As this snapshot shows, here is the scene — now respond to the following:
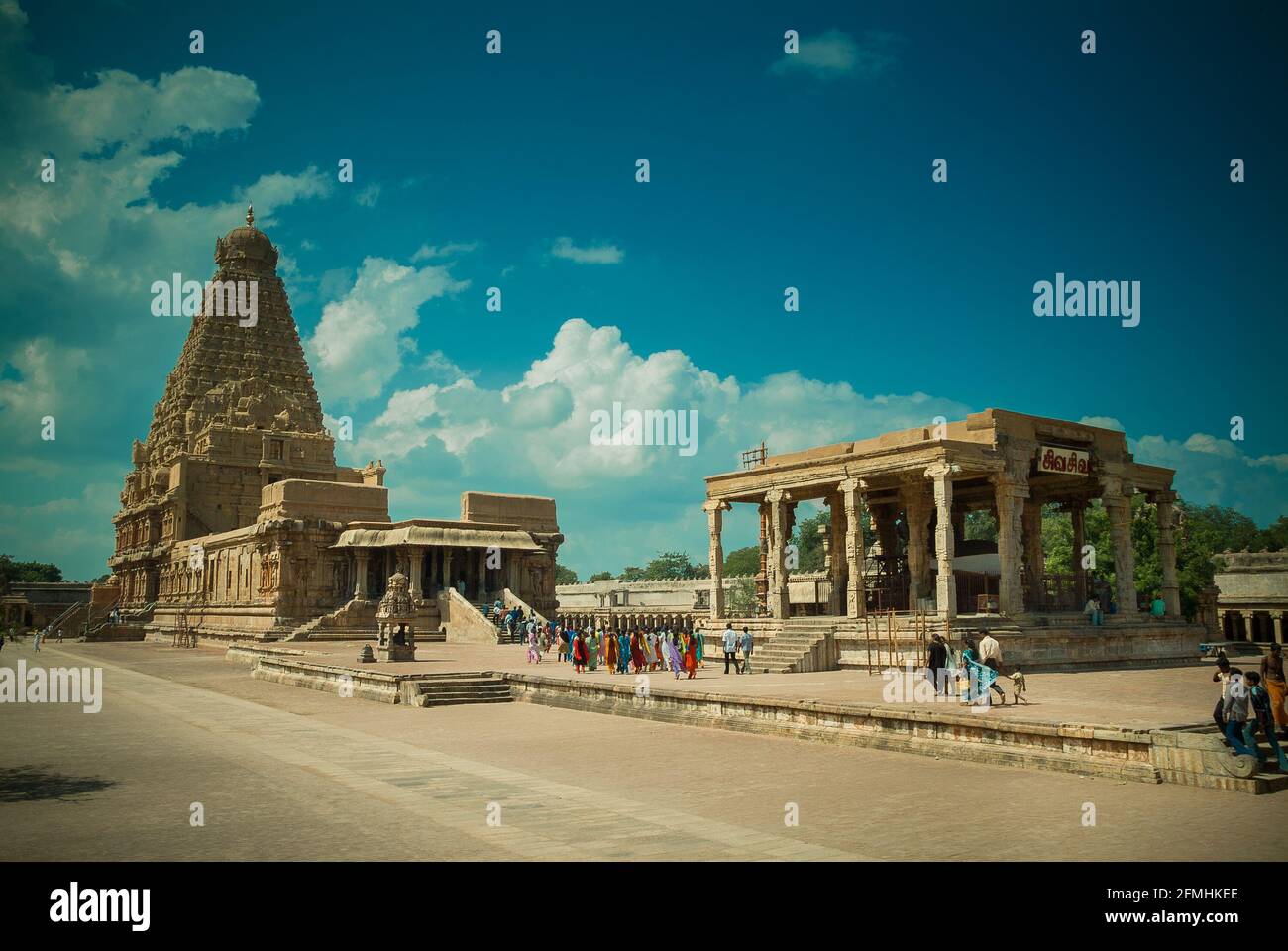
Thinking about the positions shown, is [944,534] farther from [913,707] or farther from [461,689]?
[461,689]

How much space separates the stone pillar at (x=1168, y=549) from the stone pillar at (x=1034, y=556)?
406cm

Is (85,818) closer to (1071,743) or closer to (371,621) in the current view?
(1071,743)

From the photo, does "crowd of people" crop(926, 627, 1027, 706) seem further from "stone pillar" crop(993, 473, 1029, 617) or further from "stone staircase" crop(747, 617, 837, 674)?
"stone pillar" crop(993, 473, 1029, 617)

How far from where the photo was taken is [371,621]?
46.1 m

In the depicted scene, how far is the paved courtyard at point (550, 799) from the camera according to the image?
8.51 m

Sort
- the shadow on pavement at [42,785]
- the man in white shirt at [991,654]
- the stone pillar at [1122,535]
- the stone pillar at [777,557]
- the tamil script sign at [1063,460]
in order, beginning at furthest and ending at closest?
the stone pillar at [777,557]
the stone pillar at [1122,535]
the tamil script sign at [1063,460]
the man in white shirt at [991,654]
the shadow on pavement at [42,785]

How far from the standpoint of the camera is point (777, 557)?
3272 centimetres

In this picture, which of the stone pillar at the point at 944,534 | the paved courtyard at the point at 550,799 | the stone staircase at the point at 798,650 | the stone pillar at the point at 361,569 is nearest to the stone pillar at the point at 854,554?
the stone staircase at the point at 798,650

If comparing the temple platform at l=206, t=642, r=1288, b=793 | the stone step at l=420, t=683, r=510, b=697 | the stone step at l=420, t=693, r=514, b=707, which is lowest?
the stone step at l=420, t=693, r=514, b=707

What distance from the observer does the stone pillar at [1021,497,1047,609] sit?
1378 inches

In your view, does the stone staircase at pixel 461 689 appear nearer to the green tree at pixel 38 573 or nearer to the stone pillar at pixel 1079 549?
the stone pillar at pixel 1079 549

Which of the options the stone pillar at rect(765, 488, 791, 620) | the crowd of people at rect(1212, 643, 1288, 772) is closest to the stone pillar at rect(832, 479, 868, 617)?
the stone pillar at rect(765, 488, 791, 620)

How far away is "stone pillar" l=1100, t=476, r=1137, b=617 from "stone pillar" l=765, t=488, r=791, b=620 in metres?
10.5
